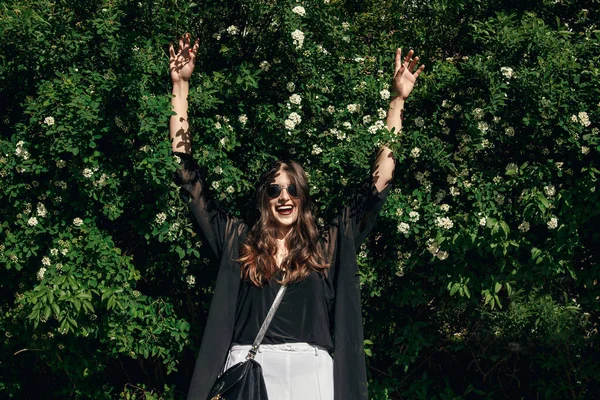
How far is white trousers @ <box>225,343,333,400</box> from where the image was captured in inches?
116

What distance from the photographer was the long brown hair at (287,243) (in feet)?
10.4

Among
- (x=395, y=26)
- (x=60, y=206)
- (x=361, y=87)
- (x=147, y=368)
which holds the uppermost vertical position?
(x=395, y=26)

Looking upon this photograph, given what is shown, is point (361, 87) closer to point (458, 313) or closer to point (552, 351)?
point (458, 313)

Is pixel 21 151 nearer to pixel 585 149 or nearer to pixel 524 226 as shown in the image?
pixel 524 226

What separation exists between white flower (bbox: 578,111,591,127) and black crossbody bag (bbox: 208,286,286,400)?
1.75 meters

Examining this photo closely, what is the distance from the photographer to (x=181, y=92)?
344cm

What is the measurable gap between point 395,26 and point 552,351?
2082 millimetres

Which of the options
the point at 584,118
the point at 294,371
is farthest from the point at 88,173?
the point at 584,118

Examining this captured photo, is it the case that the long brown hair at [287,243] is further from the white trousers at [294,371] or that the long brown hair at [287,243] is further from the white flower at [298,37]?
the white flower at [298,37]

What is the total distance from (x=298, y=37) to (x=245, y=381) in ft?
5.38

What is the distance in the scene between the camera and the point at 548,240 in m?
3.75

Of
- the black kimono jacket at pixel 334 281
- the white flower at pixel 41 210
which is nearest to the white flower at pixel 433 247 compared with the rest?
the black kimono jacket at pixel 334 281

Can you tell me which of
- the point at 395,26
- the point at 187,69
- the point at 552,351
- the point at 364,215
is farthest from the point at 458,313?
the point at 187,69

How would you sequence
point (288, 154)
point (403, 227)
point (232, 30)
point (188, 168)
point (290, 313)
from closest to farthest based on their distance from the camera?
point (290, 313)
point (188, 168)
point (403, 227)
point (232, 30)
point (288, 154)
